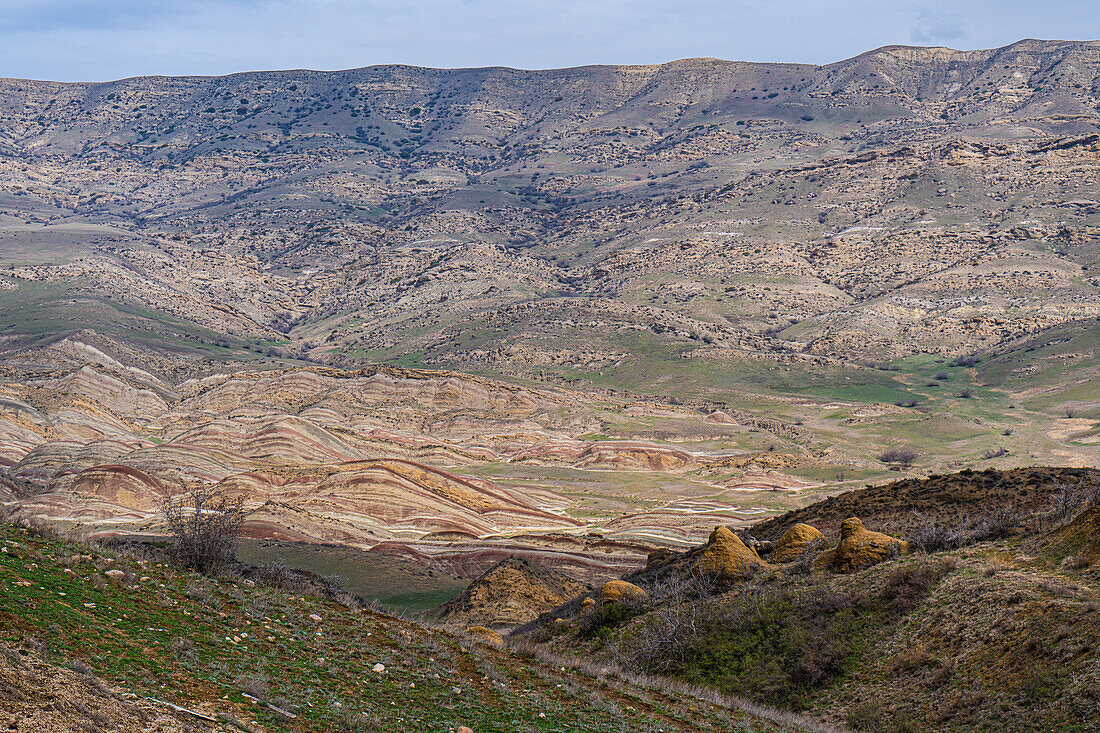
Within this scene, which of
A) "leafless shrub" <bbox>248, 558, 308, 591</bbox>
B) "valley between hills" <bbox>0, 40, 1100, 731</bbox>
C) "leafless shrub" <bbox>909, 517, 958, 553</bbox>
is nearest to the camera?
"leafless shrub" <bbox>248, 558, 308, 591</bbox>

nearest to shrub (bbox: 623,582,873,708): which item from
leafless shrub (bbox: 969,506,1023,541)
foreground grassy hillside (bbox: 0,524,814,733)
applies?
foreground grassy hillside (bbox: 0,524,814,733)

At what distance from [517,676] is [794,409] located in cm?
10195

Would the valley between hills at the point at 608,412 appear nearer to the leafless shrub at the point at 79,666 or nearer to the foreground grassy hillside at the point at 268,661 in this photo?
the foreground grassy hillside at the point at 268,661

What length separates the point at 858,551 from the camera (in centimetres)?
2086

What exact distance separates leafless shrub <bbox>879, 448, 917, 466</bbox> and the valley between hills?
Answer: 393 mm

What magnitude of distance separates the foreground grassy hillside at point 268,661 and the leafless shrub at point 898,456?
256 feet

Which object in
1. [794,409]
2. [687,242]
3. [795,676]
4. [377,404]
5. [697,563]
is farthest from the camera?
[687,242]

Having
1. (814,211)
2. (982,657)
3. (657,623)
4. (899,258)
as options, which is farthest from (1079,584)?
(814,211)

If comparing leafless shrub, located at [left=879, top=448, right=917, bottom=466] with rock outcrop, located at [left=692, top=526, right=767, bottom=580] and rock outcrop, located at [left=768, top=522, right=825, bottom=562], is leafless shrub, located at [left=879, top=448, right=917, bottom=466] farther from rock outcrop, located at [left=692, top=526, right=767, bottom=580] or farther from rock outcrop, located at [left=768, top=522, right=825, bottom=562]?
rock outcrop, located at [left=692, top=526, right=767, bottom=580]

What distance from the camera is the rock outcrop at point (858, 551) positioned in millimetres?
20720

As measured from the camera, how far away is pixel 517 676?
44.1ft

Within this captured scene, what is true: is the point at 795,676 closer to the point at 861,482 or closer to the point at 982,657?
the point at 982,657

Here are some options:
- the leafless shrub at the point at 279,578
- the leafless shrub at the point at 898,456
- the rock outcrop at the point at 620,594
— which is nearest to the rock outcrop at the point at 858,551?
the rock outcrop at the point at 620,594

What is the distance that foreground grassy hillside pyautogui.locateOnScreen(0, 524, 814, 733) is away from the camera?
28.9 ft
